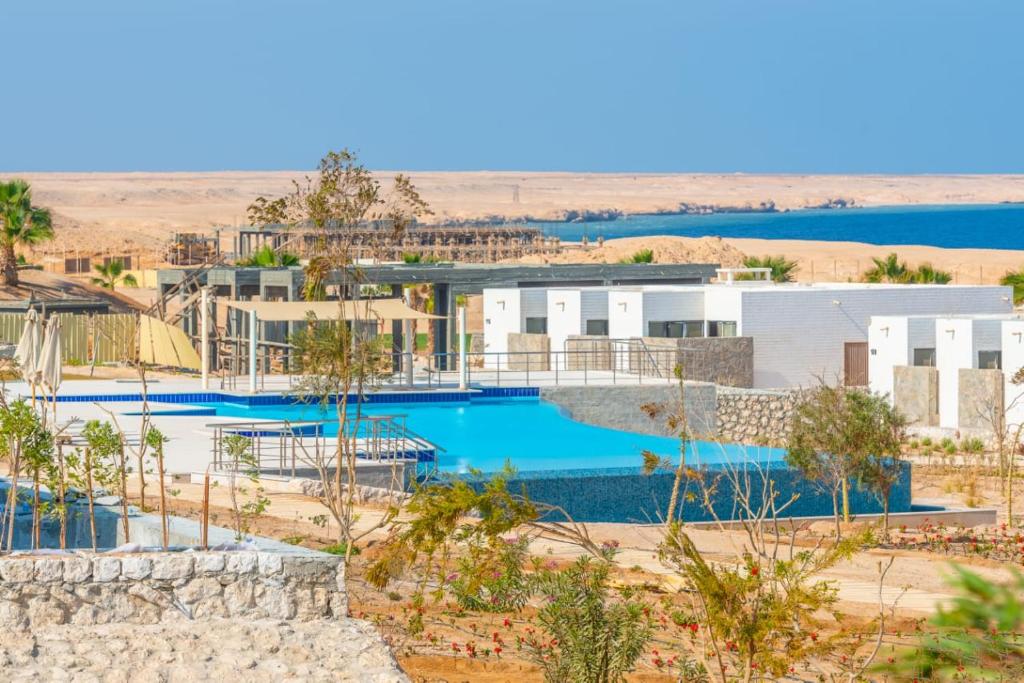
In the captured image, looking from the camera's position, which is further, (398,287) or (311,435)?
(398,287)

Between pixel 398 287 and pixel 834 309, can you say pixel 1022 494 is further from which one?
pixel 398 287

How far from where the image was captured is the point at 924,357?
3306 centimetres

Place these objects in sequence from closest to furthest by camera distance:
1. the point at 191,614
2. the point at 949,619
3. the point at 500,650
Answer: the point at 949,619, the point at 191,614, the point at 500,650

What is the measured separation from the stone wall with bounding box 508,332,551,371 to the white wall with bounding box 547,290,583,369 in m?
0.23

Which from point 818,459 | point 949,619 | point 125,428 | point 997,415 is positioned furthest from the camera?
point 997,415

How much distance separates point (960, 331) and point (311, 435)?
14212mm

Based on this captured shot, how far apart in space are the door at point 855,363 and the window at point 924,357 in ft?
9.06

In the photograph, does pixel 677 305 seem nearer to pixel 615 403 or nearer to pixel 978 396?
pixel 615 403

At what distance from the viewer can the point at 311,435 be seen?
23547mm

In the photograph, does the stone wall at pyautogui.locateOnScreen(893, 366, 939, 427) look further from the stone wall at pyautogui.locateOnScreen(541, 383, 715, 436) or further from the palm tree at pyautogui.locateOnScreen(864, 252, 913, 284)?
the palm tree at pyautogui.locateOnScreen(864, 252, 913, 284)

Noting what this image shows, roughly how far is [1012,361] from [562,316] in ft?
34.4

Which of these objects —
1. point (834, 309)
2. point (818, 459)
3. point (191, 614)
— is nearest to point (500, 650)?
point (191, 614)

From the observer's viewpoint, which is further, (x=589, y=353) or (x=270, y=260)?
(x=270, y=260)

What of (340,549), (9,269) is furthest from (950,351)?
(9,269)
